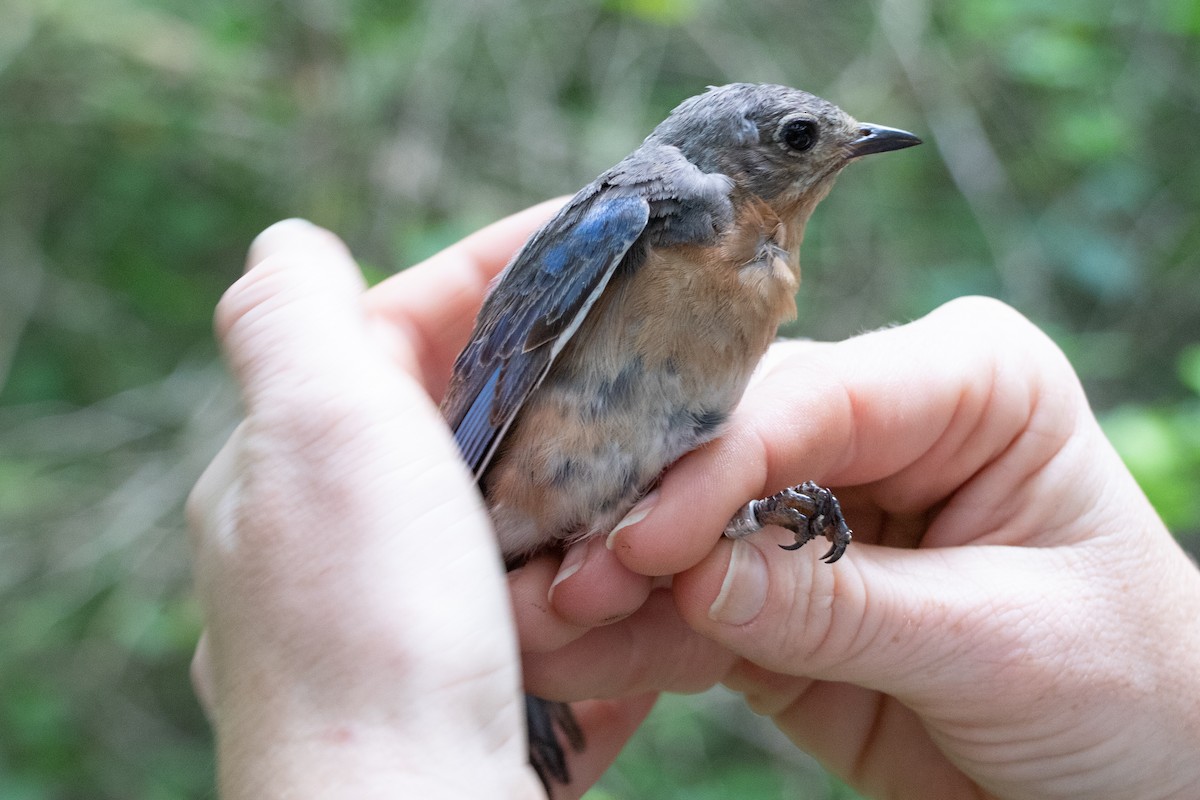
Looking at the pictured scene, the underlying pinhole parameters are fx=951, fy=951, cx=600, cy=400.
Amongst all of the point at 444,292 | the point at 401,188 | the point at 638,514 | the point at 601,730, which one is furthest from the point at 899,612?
the point at 401,188

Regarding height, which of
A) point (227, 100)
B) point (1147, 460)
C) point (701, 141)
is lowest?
point (227, 100)

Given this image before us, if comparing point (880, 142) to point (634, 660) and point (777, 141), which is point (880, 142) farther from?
point (634, 660)

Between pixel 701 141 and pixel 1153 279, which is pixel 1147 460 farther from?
pixel 1153 279

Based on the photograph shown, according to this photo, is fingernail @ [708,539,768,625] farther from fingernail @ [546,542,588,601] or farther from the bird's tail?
the bird's tail

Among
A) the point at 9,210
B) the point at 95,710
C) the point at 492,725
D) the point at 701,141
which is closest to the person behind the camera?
the point at 492,725

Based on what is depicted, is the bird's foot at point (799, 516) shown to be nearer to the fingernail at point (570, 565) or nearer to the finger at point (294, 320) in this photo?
the fingernail at point (570, 565)

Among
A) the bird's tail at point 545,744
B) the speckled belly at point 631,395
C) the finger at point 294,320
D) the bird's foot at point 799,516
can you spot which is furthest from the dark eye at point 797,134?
the bird's tail at point 545,744

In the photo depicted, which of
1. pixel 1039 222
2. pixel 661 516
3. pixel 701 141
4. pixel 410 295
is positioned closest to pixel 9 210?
pixel 410 295
